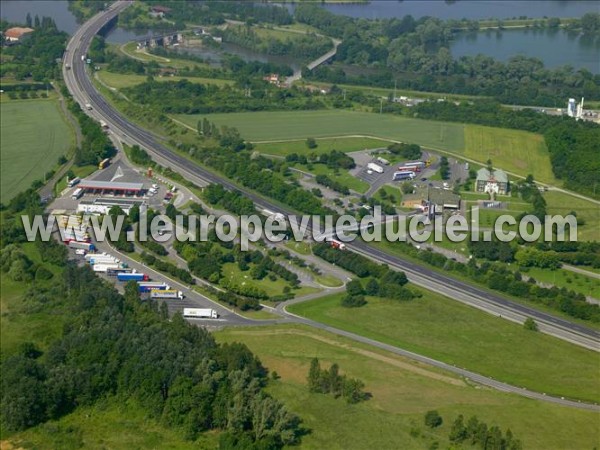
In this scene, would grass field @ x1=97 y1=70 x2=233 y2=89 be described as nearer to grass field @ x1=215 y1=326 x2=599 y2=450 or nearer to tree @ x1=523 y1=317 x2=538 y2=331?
grass field @ x1=215 y1=326 x2=599 y2=450

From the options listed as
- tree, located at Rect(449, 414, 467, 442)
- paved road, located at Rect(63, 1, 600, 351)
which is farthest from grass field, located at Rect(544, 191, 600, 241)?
tree, located at Rect(449, 414, 467, 442)

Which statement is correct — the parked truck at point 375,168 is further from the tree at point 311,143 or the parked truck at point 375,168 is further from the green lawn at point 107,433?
the green lawn at point 107,433

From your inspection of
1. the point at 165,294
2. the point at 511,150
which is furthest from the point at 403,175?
the point at 165,294

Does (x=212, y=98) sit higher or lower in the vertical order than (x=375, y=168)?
higher

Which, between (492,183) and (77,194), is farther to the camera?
(492,183)

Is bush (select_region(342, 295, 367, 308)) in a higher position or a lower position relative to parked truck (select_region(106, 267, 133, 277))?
lower

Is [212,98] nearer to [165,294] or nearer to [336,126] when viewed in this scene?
[336,126]
